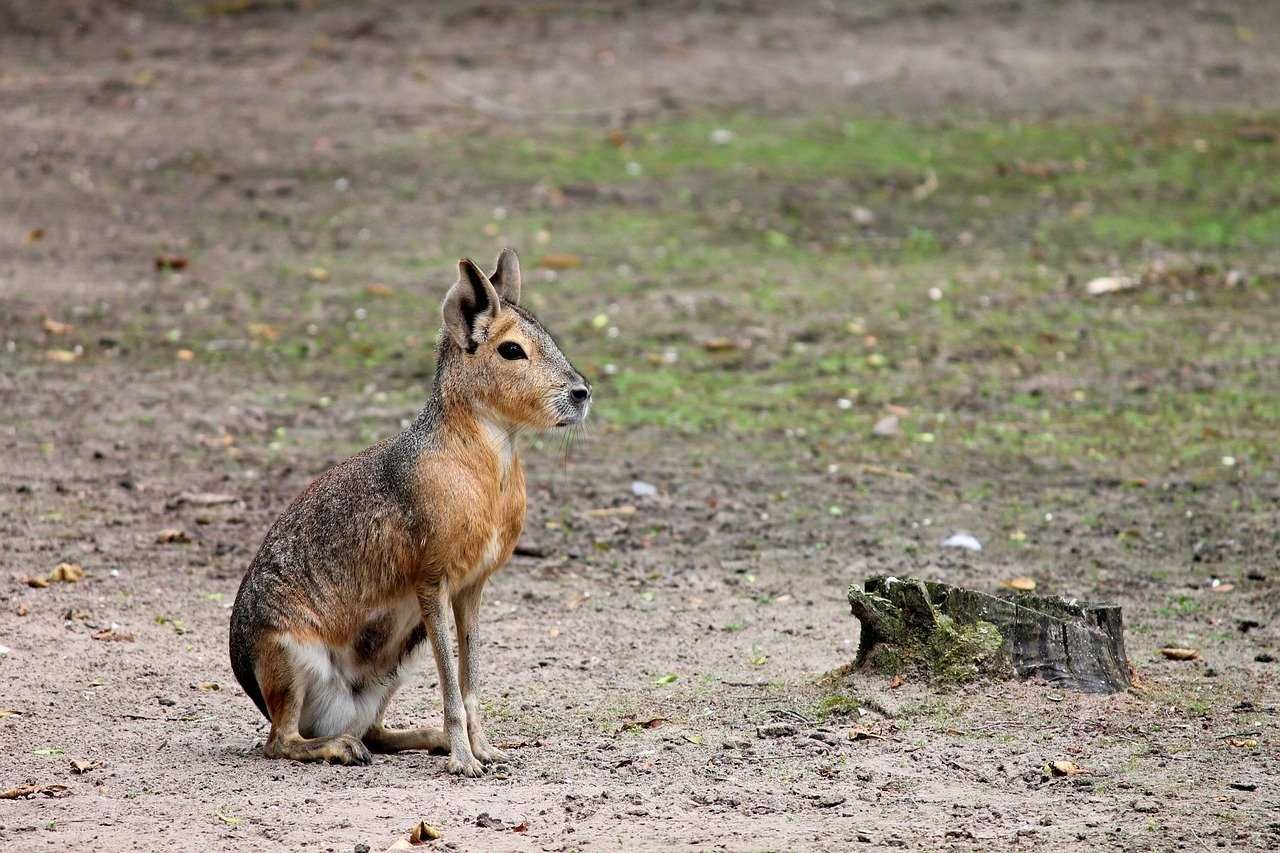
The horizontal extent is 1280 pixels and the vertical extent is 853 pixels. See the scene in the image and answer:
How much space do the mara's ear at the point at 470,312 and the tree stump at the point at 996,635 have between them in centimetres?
144

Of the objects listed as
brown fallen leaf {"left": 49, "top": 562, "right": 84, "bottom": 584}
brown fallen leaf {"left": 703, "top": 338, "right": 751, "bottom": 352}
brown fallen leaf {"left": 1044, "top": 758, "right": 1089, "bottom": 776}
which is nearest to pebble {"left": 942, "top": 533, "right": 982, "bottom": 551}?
brown fallen leaf {"left": 1044, "top": 758, "right": 1089, "bottom": 776}

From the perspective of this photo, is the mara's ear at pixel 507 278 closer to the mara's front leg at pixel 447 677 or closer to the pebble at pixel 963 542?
the mara's front leg at pixel 447 677

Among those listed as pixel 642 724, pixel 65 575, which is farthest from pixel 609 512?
pixel 642 724

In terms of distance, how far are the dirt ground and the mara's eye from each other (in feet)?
3.78

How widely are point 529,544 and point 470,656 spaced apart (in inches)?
89.0

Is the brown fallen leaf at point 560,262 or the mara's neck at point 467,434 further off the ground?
the mara's neck at point 467,434

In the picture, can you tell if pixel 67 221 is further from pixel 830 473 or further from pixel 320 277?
pixel 830 473

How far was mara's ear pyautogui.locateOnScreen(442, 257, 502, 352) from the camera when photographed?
16.4 feet

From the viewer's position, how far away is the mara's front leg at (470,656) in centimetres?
505

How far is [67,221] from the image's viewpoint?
456 inches

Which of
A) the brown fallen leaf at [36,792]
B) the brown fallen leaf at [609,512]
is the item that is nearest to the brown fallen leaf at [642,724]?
the brown fallen leaf at [36,792]

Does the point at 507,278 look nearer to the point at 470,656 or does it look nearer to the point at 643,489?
the point at 470,656

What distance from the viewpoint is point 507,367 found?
5.03 m

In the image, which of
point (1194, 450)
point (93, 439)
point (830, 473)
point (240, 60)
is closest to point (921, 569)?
point (830, 473)
